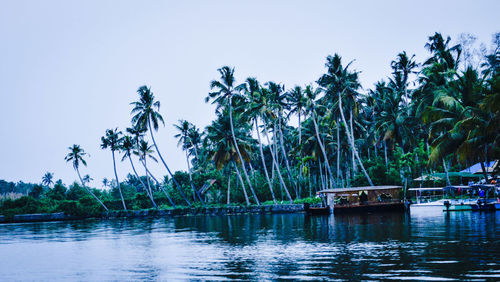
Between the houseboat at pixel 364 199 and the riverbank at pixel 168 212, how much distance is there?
10.00 m

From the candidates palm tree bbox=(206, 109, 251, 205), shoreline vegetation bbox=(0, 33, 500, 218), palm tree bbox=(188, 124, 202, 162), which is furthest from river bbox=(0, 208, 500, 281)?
palm tree bbox=(188, 124, 202, 162)

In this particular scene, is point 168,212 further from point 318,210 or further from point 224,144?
point 318,210

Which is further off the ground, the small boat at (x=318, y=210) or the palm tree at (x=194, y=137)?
the palm tree at (x=194, y=137)

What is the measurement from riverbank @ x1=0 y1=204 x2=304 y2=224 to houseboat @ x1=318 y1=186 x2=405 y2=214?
32.8 ft

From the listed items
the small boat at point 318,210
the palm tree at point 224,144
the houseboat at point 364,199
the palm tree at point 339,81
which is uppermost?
the palm tree at point 339,81

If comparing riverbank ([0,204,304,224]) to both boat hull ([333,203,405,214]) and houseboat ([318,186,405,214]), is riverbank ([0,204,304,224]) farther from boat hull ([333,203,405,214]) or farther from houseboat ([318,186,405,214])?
boat hull ([333,203,405,214])

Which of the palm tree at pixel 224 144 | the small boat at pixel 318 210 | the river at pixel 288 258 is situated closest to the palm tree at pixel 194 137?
the palm tree at pixel 224 144

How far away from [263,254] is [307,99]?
3998cm

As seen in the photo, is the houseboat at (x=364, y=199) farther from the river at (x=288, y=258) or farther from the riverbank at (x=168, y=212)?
the river at (x=288, y=258)

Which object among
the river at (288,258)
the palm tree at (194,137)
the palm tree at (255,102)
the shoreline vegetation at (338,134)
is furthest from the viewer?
the palm tree at (194,137)

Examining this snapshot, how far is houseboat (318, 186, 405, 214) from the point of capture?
1743 inches

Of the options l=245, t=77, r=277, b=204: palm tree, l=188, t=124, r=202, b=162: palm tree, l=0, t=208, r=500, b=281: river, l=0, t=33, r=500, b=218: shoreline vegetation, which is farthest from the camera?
l=188, t=124, r=202, b=162: palm tree

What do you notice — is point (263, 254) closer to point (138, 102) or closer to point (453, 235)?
point (453, 235)

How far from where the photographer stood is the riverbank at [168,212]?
57.5m
